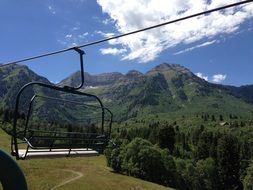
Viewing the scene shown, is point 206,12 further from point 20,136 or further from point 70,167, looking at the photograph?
point 70,167

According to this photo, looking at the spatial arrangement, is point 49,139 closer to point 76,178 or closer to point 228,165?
point 76,178

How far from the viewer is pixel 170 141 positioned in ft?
577

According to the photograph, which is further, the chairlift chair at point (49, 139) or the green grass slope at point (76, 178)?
the green grass slope at point (76, 178)

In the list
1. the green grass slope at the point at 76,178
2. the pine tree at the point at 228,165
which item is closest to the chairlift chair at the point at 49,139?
the green grass slope at the point at 76,178

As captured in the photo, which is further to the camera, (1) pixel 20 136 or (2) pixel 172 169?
(2) pixel 172 169

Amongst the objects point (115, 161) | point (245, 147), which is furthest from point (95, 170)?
point (245, 147)

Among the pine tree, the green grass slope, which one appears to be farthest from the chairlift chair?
the pine tree

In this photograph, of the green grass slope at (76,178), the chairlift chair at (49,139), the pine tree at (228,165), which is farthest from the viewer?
the pine tree at (228,165)

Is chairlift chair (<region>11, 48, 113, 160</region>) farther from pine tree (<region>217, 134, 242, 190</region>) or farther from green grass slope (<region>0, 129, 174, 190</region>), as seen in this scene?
pine tree (<region>217, 134, 242, 190</region>)

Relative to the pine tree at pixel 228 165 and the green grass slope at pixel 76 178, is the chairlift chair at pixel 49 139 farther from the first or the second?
the pine tree at pixel 228 165

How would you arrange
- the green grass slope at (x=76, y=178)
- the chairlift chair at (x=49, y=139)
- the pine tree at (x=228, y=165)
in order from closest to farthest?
1. the chairlift chair at (x=49, y=139)
2. the green grass slope at (x=76, y=178)
3. the pine tree at (x=228, y=165)

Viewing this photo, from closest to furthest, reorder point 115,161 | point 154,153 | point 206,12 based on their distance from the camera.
→ 1. point 206,12
2. point 154,153
3. point 115,161

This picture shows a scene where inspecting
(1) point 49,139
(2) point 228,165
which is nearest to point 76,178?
(2) point 228,165

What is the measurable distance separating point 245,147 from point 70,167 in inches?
2854
